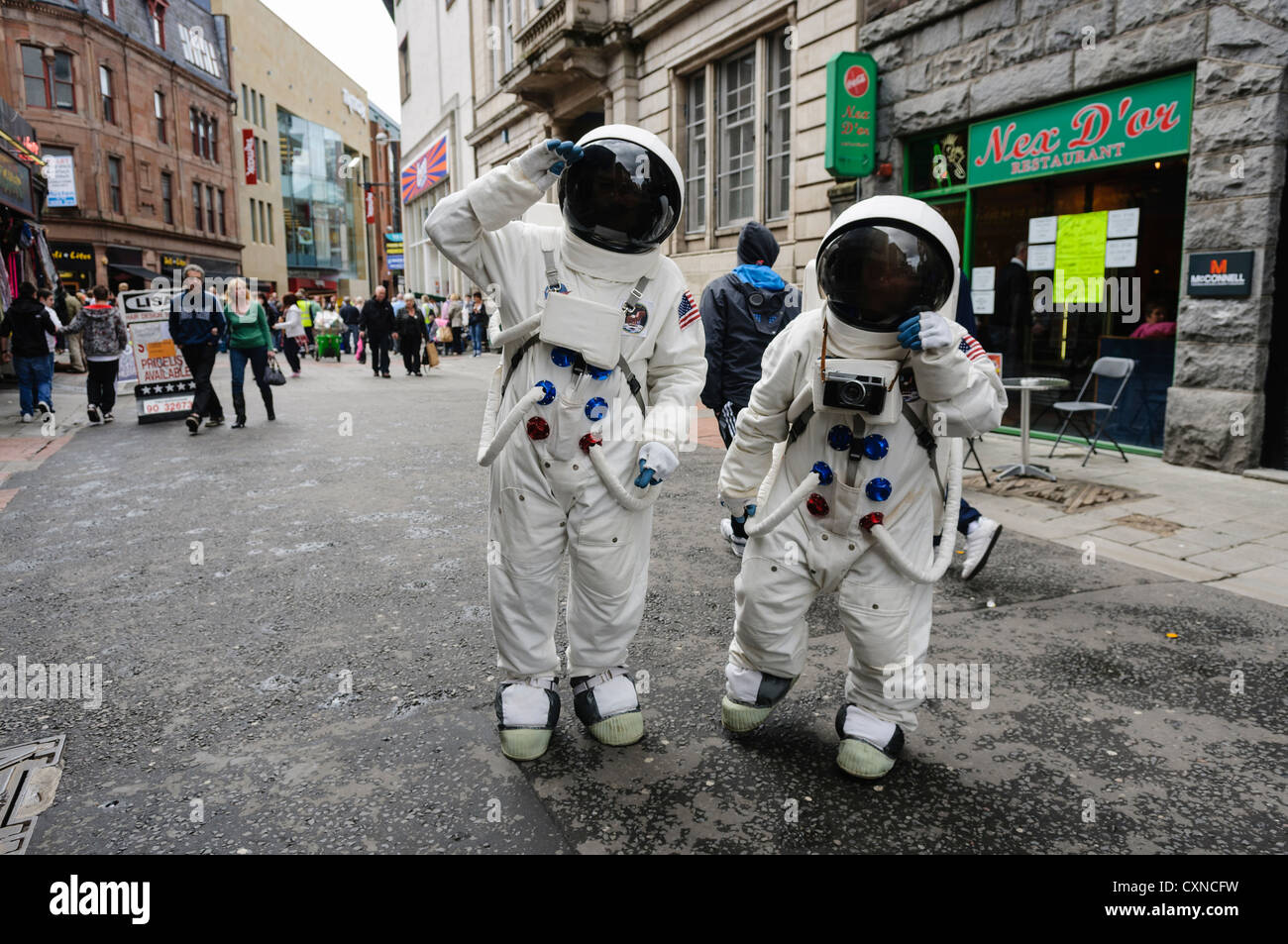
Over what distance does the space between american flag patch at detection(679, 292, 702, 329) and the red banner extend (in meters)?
48.8

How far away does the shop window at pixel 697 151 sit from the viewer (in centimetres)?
1452

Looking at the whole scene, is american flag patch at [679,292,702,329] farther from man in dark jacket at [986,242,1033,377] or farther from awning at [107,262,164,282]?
awning at [107,262,164,282]

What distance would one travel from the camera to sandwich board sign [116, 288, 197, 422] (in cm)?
1060

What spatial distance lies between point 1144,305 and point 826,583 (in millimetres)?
6767

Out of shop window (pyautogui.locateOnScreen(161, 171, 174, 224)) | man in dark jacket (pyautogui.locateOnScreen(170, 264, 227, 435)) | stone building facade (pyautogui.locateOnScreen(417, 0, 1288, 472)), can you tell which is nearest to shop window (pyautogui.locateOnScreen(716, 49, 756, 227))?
stone building facade (pyautogui.locateOnScreen(417, 0, 1288, 472))

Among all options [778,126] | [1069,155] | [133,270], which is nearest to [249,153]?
[133,270]

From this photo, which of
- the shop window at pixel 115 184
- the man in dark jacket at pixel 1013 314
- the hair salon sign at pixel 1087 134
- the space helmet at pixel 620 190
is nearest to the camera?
the space helmet at pixel 620 190

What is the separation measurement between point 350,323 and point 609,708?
27.9 meters

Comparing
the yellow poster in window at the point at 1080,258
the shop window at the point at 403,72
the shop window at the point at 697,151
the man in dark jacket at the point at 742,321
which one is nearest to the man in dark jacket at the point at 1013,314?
the yellow poster in window at the point at 1080,258

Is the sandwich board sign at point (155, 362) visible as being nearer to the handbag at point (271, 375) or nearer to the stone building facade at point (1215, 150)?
the handbag at point (271, 375)

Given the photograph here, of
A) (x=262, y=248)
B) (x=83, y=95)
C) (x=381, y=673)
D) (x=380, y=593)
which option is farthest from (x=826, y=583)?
(x=262, y=248)

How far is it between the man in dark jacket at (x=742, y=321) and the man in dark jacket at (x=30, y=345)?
946 cm

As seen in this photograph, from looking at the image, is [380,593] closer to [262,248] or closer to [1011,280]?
[1011,280]

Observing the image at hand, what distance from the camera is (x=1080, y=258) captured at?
27.4 ft
